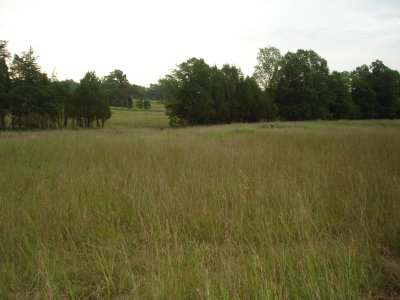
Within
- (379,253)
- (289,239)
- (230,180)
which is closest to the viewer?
(379,253)

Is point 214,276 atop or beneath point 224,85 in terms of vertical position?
beneath

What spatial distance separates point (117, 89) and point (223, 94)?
50650 millimetres

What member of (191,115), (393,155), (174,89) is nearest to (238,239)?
(393,155)

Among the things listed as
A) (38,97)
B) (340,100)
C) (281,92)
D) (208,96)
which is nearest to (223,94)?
(208,96)

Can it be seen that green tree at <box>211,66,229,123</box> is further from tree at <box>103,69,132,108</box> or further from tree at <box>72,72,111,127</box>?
tree at <box>103,69,132,108</box>

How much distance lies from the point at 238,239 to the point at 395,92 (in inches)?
2667

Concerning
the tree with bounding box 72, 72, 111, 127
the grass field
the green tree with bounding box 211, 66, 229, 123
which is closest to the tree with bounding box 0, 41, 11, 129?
the tree with bounding box 72, 72, 111, 127

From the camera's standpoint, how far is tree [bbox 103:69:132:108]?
8044 cm

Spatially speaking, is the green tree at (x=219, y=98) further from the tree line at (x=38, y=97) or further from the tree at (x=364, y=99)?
the tree at (x=364, y=99)

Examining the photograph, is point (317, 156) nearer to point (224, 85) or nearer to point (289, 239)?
point (289, 239)

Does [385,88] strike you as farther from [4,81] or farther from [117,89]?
[117,89]

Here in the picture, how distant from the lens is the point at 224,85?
40938 millimetres

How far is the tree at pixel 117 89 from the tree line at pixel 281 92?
41.1 meters

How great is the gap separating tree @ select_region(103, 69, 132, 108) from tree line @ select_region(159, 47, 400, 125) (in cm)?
4107
